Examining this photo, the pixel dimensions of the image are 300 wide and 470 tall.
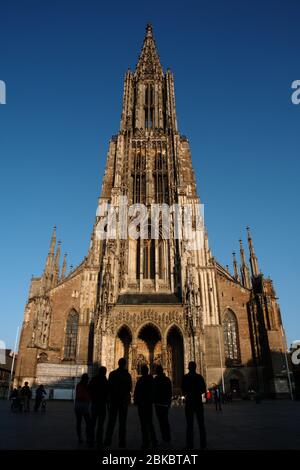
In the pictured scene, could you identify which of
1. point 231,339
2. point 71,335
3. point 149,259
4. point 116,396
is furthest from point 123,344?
point 116,396

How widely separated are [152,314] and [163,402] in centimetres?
1840

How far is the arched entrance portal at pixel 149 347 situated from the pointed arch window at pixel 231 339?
5.62m

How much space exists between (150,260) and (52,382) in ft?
41.0

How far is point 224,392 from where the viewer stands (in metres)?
24.5

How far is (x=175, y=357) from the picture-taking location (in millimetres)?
25422

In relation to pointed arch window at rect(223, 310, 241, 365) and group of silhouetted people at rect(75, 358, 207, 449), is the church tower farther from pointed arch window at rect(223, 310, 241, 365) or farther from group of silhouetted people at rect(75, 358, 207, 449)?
group of silhouetted people at rect(75, 358, 207, 449)

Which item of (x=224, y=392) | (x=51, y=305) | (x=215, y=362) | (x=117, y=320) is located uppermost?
(x=51, y=305)

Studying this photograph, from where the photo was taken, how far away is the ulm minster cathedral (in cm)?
2441

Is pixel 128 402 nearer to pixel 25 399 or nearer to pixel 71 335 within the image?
pixel 25 399

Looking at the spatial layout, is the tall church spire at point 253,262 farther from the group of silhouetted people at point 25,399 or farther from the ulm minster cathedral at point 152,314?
the group of silhouetted people at point 25,399

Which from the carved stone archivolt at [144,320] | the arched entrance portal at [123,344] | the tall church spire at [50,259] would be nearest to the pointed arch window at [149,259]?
the carved stone archivolt at [144,320]
